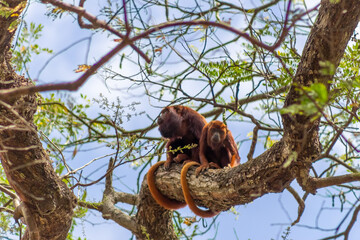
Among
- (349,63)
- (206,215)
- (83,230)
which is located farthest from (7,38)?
(349,63)

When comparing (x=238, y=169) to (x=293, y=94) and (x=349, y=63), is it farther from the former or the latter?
(x=349, y=63)

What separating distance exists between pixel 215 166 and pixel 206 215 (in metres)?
0.43

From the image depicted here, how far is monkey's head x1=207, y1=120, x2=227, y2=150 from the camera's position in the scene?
4.18m

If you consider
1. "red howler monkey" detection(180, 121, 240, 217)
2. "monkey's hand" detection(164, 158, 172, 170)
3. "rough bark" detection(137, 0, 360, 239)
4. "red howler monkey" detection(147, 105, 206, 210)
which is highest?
"red howler monkey" detection(147, 105, 206, 210)

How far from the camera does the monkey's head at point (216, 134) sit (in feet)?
13.7

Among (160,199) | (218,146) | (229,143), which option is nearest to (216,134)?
(218,146)

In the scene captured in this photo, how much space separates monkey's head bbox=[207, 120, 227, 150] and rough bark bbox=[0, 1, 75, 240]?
1.33 m

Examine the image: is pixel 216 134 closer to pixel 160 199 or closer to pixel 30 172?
pixel 160 199

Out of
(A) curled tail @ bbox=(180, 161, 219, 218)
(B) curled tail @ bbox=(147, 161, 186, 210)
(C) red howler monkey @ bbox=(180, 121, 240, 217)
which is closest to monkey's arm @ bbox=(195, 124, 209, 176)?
(C) red howler monkey @ bbox=(180, 121, 240, 217)

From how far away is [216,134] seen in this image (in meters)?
4.18

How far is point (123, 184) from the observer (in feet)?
→ 16.7

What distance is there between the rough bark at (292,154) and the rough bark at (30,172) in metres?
0.92

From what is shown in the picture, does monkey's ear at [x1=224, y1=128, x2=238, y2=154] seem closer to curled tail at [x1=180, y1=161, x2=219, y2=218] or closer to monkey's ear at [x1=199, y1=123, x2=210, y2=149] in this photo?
monkey's ear at [x1=199, y1=123, x2=210, y2=149]

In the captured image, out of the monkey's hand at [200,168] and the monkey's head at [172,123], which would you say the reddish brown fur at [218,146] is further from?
the monkey's head at [172,123]
